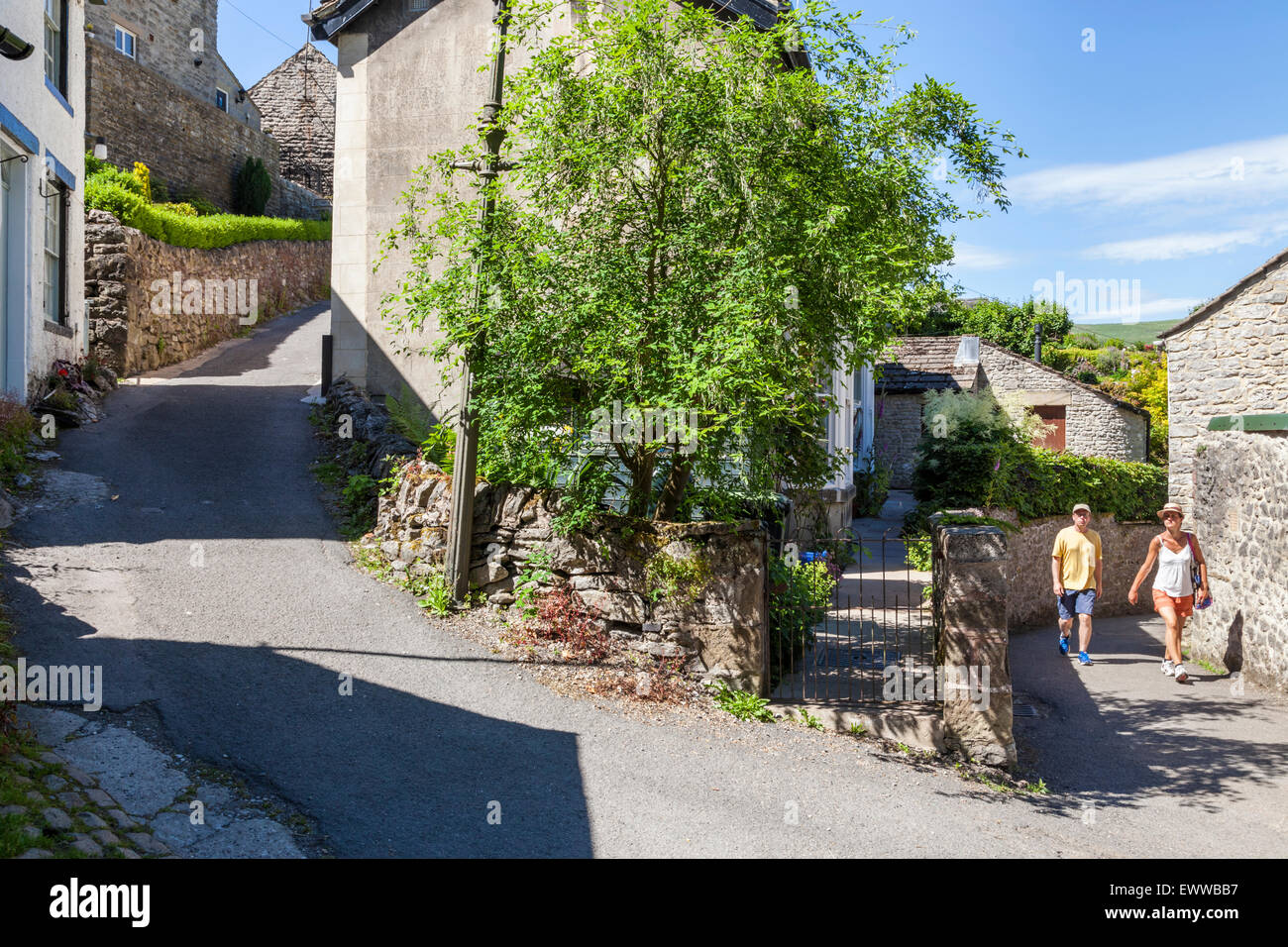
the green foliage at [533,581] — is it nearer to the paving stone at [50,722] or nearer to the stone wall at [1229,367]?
Result: the paving stone at [50,722]

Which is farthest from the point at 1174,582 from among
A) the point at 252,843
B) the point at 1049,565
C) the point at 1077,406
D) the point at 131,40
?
the point at 131,40

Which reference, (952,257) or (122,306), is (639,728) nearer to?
(952,257)

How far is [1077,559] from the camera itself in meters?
10.8

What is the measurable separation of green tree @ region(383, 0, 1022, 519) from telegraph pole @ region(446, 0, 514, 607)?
0.33ft

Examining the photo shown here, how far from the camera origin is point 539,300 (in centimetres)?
795

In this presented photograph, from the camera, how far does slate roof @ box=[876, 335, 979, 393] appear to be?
85.5 ft

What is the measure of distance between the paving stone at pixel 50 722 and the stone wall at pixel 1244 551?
11.2 m

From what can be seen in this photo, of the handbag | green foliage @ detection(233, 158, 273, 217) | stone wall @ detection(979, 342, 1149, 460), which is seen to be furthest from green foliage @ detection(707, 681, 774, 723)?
green foliage @ detection(233, 158, 273, 217)

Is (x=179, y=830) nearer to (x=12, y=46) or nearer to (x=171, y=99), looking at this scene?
(x=12, y=46)

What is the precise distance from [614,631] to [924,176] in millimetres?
4965

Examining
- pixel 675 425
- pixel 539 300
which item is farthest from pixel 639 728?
pixel 539 300

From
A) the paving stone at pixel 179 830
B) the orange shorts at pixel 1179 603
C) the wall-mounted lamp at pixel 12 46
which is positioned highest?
the wall-mounted lamp at pixel 12 46

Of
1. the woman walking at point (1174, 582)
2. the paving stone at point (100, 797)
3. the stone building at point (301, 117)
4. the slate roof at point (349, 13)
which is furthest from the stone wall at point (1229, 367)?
the stone building at point (301, 117)

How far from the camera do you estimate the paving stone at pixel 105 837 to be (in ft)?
14.8
